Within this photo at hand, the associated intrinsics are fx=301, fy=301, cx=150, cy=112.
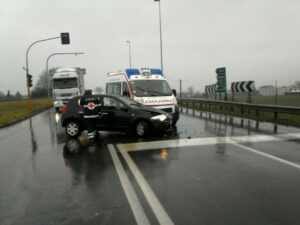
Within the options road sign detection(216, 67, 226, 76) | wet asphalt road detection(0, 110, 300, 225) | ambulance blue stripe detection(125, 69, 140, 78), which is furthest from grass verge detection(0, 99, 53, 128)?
road sign detection(216, 67, 226, 76)

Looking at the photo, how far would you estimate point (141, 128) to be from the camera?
410 inches

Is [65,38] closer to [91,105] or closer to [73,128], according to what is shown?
[73,128]

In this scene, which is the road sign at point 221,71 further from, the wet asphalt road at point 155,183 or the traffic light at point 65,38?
the wet asphalt road at point 155,183

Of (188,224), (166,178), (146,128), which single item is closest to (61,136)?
(146,128)

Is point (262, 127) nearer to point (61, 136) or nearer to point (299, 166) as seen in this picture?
point (299, 166)

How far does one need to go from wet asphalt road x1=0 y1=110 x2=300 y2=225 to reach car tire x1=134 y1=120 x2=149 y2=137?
3.26 ft

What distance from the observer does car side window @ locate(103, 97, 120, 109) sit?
10.8 metres

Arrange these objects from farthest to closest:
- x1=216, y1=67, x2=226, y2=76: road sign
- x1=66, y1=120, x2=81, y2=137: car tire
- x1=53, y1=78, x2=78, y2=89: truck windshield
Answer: x1=53, y1=78, x2=78, y2=89: truck windshield
x1=216, y1=67, x2=226, y2=76: road sign
x1=66, y1=120, x2=81, y2=137: car tire

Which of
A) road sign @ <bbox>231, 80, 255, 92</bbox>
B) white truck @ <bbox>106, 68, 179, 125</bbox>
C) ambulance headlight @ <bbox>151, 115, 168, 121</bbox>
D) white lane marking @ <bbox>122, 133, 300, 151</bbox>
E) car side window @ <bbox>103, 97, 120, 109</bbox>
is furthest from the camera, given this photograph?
road sign @ <bbox>231, 80, 255, 92</bbox>

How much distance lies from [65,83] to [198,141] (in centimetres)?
1871

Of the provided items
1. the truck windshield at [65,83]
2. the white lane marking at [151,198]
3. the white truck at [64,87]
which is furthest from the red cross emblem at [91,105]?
the truck windshield at [65,83]

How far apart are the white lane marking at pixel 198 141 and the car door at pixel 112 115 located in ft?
5.10

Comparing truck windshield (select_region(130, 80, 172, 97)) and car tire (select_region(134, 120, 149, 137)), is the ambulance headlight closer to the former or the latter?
car tire (select_region(134, 120, 149, 137))

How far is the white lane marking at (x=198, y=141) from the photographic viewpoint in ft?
28.8
